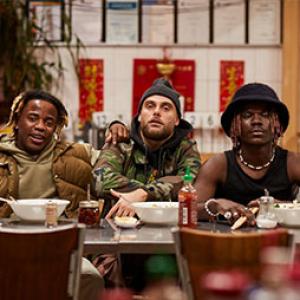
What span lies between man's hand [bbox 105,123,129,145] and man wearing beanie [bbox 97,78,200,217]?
0.09ft

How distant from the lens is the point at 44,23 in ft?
18.2

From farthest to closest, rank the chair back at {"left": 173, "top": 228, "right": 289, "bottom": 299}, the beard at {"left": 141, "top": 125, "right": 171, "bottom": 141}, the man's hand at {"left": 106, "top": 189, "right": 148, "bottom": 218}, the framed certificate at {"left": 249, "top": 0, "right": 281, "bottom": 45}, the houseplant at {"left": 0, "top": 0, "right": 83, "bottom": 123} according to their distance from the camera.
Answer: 1. the framed certificate at {"left": 249, "top": 0, "right": 281, "bottom": 45}
2. the houseplant at {"left": 0, "top": 0, "right": 83, "bottom": 123}
3. the beard at {"left": 141, "top": 125, "right": 171, "bottom": 141}
4. the man's hand at {"left": 106, "top": 189, "right": 148, "bottom": 218}
5. the chair back at {"left": 173, "top": 228, "right": 289, "bottom": 299}

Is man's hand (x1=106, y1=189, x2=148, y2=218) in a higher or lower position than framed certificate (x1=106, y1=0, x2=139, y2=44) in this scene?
lower

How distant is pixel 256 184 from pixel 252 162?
112 mm

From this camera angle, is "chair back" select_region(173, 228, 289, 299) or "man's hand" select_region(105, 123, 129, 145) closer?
"chair back" select_region(173, 228, 289, 299)

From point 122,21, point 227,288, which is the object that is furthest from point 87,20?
point 227,288

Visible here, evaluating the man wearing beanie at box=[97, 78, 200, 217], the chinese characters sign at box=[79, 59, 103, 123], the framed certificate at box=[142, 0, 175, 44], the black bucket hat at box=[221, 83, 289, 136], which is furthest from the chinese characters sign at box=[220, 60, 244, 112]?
the black bucket hat at box=[221, 83, 289, 136]

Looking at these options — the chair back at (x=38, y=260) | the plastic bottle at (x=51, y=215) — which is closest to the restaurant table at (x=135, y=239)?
the plastic bottle at (x=51, y=215)

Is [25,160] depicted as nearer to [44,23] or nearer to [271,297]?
[271,297]

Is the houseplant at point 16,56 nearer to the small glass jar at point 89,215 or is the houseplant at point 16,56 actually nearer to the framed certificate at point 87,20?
the framed certificate at point 87,20

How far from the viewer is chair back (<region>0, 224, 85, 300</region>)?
1.75m

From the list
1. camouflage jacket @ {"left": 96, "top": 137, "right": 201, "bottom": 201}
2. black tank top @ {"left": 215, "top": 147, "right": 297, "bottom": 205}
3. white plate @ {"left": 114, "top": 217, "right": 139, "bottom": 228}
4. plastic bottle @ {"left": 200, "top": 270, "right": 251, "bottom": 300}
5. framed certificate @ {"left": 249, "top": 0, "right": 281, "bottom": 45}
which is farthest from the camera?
framed certificate @ {"left": 249, "top": 0, "right": 281, "bottom": 45}

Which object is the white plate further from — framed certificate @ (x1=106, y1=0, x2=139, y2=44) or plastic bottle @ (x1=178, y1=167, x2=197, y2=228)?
framed certificate @ (x1=106, y1=0, x2=139, y2=44)

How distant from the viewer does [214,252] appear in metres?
1.72
